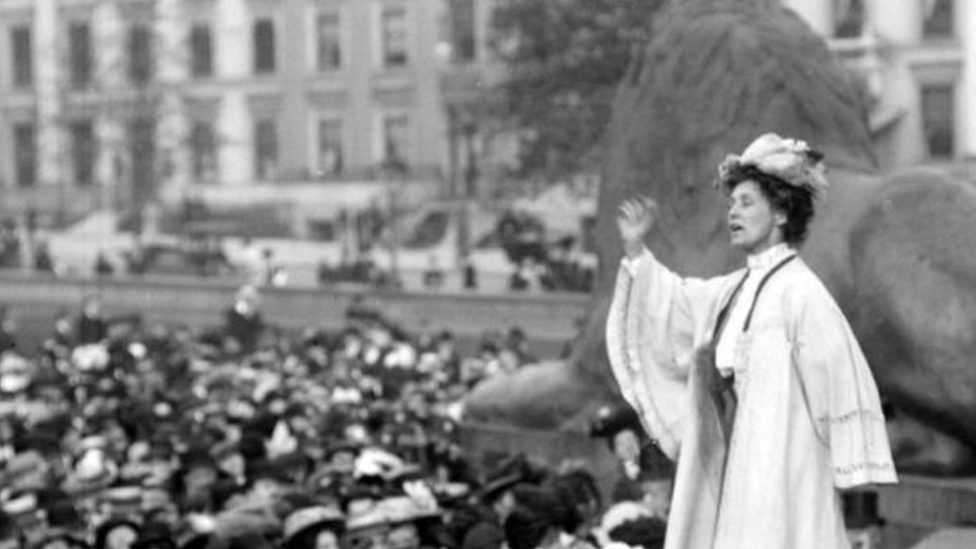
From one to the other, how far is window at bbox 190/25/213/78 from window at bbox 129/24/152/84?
132 cm

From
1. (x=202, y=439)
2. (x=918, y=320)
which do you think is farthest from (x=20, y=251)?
(x=918, y=320)

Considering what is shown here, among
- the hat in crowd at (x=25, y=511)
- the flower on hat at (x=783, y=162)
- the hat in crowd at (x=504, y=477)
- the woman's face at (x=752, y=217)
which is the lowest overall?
the hat in crowd at (x=25, y=511)

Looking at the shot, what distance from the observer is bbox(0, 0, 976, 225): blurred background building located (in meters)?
63.8

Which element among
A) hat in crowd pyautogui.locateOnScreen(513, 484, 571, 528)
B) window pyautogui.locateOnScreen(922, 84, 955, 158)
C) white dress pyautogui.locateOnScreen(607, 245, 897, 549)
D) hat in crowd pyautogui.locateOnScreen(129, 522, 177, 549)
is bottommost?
hat in crowd pyautogui.locateOnScreen(129, 522, 177, 549)

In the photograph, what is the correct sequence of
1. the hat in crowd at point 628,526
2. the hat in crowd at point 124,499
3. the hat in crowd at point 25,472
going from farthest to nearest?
1. the hat in crowd at point 25,472
2. the hat in crowd at point 124,499
3. the hat in crowd at point 628,526

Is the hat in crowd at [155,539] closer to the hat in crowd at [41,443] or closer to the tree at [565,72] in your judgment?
the hat in crowd at [41,443]

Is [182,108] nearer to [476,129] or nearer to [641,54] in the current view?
[476,129]

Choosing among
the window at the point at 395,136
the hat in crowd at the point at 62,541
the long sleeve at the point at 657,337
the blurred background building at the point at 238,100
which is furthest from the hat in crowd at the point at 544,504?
the window at the point at 395,136

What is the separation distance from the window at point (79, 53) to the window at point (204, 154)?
4620 millimetres

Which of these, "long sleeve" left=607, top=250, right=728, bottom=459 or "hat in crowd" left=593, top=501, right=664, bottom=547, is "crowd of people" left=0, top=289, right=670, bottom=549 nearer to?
"hat in crowd" left=593, top=501, right=664, bottom=547

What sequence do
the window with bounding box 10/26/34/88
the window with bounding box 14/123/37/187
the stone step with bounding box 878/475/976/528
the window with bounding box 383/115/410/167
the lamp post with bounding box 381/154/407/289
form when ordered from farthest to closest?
the window with bounding box 10/26/34/88 < the window with bounding box 14/123/37/187 < the window with bounding box 383/115/410/167 < the lamp post with bounding box 381/154/407/289 < the stone step with bounding box 878/475/976/528

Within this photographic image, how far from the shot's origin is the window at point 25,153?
73125 millimetres

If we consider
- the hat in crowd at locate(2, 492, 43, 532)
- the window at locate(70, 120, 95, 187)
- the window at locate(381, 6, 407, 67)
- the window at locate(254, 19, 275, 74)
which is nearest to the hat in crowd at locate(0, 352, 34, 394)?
the hat in crowd at locate(2, 492, 43, 532)

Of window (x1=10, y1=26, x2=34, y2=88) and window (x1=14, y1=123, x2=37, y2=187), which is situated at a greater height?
window (x1=10, y1=26, x2=34, y2=88)
